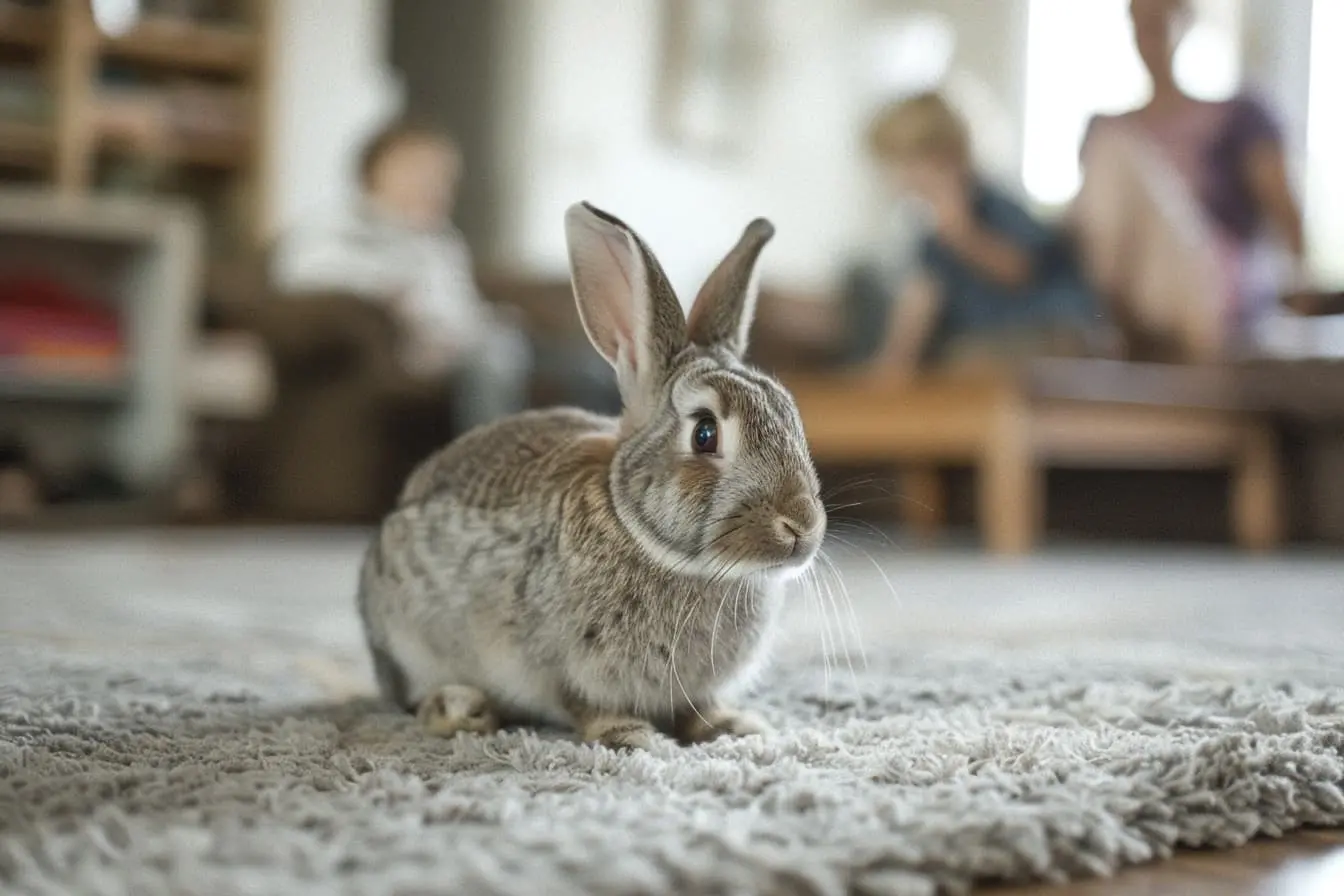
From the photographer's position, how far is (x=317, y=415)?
3.87m

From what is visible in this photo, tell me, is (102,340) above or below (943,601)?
above

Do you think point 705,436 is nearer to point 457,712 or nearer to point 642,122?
point 457,712

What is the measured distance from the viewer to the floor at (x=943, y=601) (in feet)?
2.44

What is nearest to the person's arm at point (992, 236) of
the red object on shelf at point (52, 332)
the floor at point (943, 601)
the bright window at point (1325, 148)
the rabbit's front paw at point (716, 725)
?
the floor at point (943, 601)

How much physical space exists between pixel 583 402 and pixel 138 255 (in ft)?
4.54

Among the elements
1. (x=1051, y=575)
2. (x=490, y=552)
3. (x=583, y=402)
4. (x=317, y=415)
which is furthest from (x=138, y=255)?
(x=490, y=552)

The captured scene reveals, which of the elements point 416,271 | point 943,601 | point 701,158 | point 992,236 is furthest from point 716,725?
point 701,158

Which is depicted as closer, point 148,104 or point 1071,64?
point 148,104

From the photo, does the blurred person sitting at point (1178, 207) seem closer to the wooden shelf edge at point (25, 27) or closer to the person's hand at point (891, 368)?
the person's hand at point (891, 368)

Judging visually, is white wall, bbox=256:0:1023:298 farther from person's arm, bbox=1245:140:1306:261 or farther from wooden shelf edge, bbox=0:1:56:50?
person's arm, bbox=1245:140:1306:261

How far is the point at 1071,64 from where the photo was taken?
609 centimetres

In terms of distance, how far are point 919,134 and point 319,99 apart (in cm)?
276

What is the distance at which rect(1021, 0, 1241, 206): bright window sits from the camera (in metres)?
5.50

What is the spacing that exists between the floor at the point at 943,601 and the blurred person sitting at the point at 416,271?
651 millimetres
